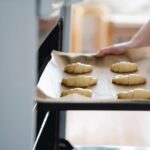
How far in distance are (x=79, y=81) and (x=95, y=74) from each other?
0.45ft

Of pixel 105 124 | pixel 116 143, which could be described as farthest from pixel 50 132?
pixel 105 124

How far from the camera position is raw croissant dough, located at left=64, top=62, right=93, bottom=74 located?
122 cm

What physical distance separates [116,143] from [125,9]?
201 centimetres

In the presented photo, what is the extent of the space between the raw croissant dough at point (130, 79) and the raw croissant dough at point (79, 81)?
0.23 feet

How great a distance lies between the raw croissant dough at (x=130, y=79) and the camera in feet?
3.81

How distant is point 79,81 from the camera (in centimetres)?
114

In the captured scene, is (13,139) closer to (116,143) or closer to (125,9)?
(116,143)

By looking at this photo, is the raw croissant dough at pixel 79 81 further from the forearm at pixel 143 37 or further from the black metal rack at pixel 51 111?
the forearm at pixel 143 37

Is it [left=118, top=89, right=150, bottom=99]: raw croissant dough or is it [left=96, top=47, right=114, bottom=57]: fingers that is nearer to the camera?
[left=118, top=89, right=150, bottom=99]: raw croissant dough

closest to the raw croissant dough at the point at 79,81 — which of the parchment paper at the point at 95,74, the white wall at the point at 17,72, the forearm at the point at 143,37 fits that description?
the parchment paper at the point at 95,74

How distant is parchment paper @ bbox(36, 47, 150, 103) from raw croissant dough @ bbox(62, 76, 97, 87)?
2 cm

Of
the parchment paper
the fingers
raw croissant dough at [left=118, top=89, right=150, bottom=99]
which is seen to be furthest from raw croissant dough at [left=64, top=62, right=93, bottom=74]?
raw croissant dough at [left=118, top=89, right=150, bottom=99]

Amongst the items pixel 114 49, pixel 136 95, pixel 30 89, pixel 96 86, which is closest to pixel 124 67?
pixel 114 49

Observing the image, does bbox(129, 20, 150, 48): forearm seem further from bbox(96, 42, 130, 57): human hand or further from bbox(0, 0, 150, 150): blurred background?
bbox(0, 0, 150, 150): blurred background
